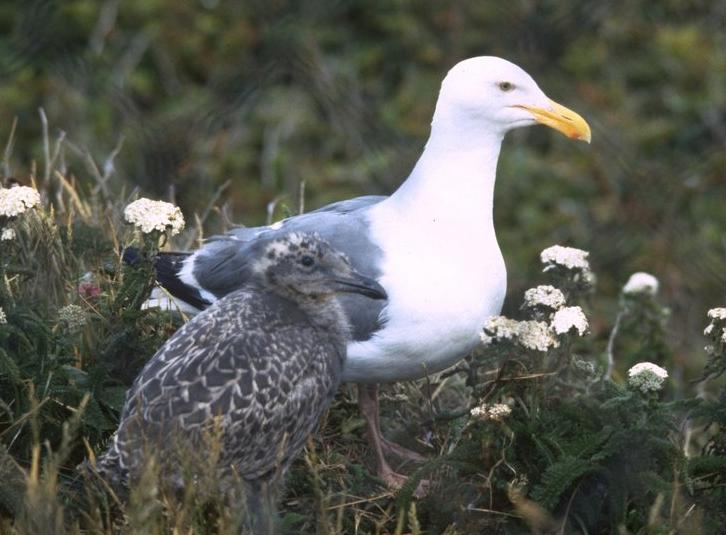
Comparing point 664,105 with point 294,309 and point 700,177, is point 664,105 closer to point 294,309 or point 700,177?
point 700,177

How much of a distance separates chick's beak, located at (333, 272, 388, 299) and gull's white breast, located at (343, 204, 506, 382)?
0.42ft

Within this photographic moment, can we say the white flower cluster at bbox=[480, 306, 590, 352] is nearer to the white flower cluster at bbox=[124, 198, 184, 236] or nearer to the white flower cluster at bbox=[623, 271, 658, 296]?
the white flower cluster at bbox=[124, 198, 184, 236]

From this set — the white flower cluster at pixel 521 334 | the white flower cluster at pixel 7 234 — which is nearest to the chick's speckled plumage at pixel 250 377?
the white flower cluster at pixel 521 334

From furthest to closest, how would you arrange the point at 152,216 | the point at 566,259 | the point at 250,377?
the point at 566,259 < the point at 152,216 < the point at 250,377

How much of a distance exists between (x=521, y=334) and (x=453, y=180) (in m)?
0.50

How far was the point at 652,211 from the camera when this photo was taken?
17.3ft

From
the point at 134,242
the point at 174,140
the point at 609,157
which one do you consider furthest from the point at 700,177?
the point at 134,242

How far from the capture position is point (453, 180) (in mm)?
3010

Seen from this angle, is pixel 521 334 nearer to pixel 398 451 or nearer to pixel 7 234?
pixel 398 451

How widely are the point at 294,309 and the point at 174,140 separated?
7.23 ft

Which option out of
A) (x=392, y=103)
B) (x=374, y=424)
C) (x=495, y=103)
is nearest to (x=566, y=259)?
(x=495, y=103)

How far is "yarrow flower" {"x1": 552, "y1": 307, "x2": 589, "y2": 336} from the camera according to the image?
2.62 metres

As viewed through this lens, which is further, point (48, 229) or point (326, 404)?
point (48, 229)

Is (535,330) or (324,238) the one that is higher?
(324,238)
